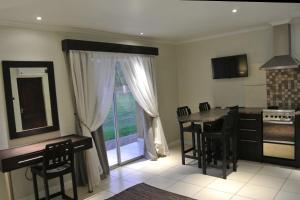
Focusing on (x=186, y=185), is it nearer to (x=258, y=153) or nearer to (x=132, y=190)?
(x=132, y=190)

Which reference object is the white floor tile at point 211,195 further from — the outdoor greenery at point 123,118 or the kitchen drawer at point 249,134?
the outdoor greenery at point 123,118

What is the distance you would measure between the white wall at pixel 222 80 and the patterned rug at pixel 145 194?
8.72ft

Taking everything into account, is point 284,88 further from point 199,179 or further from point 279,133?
point 199,179

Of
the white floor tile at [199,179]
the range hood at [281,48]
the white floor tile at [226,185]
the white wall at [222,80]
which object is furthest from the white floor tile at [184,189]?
the range hood at [281,48]

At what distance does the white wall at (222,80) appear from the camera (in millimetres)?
4805

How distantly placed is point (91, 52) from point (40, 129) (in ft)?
4.89

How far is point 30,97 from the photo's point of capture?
3.46m

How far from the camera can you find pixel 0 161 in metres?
2.71

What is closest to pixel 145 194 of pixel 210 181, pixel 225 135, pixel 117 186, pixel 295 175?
pixel 117 186

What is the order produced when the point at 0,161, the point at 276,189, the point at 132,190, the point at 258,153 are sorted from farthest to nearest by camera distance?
the point at 258,153 < the point at 132,190 < the point at 276,189 < the point at 0,161

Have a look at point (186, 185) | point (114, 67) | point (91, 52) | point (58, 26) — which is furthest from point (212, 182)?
point (58, 26)

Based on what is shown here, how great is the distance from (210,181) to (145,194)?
1.08 m

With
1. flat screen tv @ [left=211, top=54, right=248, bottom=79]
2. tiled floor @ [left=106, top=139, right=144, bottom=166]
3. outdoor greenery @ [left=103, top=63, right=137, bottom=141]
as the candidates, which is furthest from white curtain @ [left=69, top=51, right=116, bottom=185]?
flat screen tv @ [left=211, top=54, right=248, bottom=79]

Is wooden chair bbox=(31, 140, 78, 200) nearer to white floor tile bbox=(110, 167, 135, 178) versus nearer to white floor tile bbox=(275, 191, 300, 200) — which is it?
white floor tile bbox=(110, 167, 135, 178)
